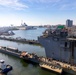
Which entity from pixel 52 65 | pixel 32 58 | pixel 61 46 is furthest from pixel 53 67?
pixel 32 58

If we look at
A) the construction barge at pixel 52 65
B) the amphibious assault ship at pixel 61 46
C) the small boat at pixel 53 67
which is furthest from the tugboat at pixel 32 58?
the small boat at pixel 53 67

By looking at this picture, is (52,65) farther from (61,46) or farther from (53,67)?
(61,46)

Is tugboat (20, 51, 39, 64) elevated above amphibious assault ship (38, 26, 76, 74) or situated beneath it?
situated beneath

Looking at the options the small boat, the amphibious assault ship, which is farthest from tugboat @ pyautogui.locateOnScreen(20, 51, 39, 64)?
the small boat

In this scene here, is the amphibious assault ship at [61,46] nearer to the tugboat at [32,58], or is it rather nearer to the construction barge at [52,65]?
the construction barge at [52,65]

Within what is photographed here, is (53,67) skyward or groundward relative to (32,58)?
groundward

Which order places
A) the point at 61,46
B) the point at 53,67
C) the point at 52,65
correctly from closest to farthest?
the point at 53,67 < the point at 52,65 < the point at 61,46

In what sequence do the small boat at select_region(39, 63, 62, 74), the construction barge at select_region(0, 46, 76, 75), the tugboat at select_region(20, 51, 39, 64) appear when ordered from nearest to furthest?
the construction barge at select_region(0, 46, 76, 75), the small boat at select_region(39, 63, 62, 74), the tugboat at select_region(20, 51, 39, 64)

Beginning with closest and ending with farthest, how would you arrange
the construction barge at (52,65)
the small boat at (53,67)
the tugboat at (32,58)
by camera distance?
1. the construction barge at (52,65)
2. the small boat at (53,67)
3. the tugboat at (32,58)

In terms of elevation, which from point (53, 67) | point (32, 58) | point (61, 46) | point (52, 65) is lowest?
point (53, 67)

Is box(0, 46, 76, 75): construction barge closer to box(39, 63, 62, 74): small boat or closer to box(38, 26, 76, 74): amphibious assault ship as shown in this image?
box(39, 63, 62, 74): small boat

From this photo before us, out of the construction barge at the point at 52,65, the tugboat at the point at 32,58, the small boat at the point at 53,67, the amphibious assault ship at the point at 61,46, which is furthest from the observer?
the tugboat at the point at 32,58

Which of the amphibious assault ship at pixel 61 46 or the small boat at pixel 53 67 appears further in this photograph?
the amphibious assault ship at pixel 61 46

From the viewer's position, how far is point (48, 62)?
2675cm
